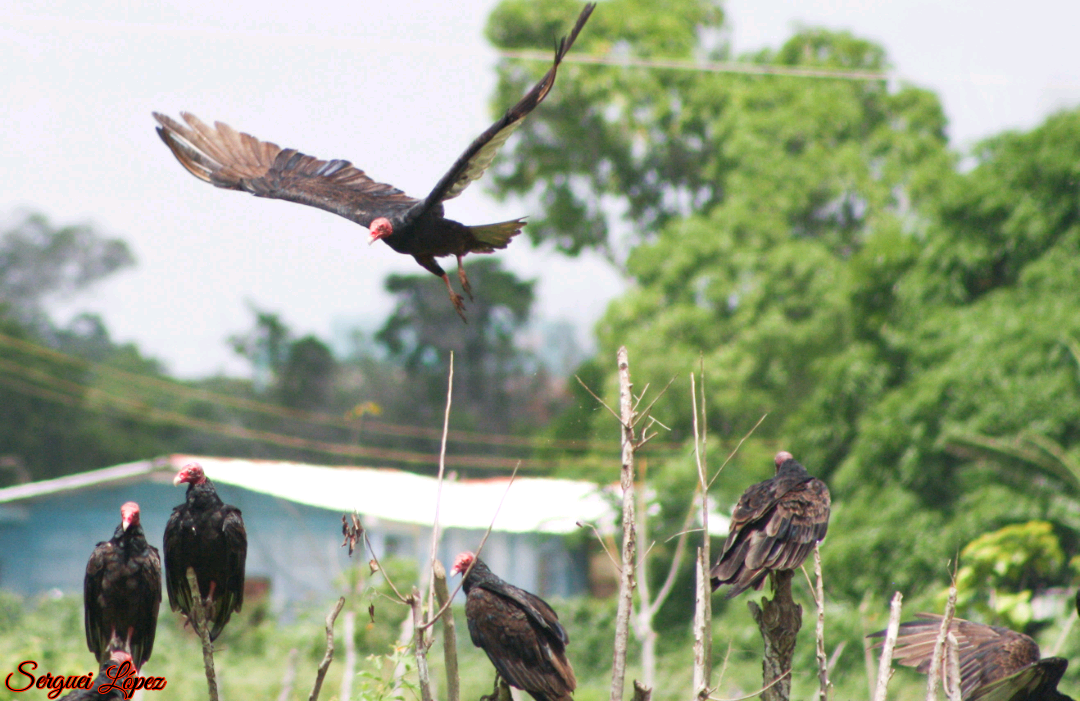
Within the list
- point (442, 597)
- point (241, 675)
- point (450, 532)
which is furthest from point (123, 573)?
point (450, 532)

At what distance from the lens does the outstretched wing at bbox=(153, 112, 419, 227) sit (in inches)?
180

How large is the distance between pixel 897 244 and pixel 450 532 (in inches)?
333

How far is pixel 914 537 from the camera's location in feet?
28.3

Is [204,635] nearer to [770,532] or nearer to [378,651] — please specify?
[770,532]

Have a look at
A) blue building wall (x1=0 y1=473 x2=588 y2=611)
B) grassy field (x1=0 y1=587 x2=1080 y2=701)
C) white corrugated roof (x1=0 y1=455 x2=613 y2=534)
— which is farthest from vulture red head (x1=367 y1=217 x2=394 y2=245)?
blue building wall (x1=0 y1=473 x2=588 y2=611)

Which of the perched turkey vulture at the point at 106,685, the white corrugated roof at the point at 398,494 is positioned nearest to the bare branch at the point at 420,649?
the perched turkey vulture at the point at 106,685

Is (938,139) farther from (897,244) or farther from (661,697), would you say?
(661,697)

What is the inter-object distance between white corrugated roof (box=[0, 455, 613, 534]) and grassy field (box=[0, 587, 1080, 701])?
138 cm

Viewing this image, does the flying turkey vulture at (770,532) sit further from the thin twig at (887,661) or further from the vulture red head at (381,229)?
the vulture red head at (381,229)

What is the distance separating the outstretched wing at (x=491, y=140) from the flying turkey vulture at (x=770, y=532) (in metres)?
1.51

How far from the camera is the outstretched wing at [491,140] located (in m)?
3.22

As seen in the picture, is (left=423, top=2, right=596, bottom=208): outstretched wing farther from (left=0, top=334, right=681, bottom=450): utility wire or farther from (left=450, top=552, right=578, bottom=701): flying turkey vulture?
(left=0, top=334, right=681, bottom=450): utility wire

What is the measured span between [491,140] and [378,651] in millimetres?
9157

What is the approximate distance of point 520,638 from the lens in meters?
3.66
